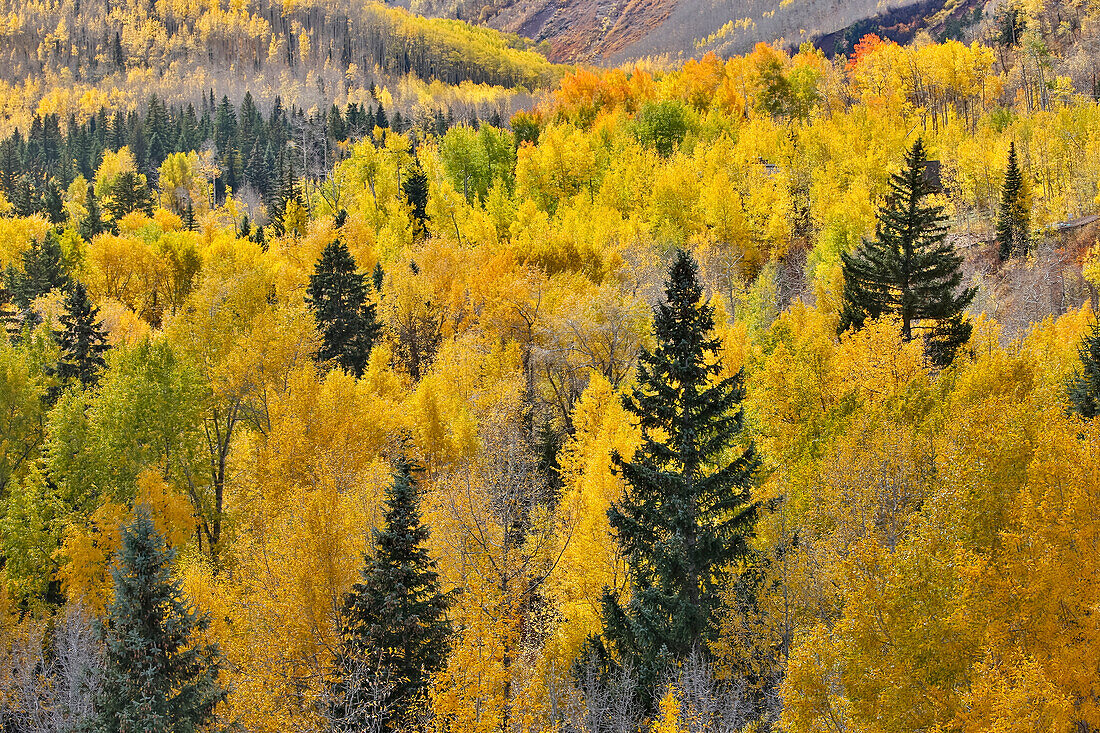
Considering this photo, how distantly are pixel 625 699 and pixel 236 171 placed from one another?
347 feet

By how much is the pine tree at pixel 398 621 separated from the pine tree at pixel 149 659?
12.5 ft

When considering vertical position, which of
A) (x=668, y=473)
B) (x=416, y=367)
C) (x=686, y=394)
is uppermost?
(x=686, y=394)

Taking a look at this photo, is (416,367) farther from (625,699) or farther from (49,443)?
(625,699)

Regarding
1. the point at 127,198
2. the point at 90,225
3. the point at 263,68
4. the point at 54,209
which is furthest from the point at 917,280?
the point at 263,68

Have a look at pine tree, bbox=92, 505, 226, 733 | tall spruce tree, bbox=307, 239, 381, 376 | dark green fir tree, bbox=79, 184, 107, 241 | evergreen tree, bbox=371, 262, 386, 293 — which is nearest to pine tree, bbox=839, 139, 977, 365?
pine tree, bbox=92, 505, 226, 733

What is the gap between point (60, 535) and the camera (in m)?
32.0

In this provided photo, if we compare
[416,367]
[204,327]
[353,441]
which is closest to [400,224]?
[416,367]

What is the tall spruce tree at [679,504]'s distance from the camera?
72.2 feet

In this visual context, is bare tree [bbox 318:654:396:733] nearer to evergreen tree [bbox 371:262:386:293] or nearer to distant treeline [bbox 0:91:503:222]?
evergreen tree [bbox 371:262:386:293]

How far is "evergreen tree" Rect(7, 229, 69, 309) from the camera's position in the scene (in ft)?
180

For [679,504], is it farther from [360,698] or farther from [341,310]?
[341,310]

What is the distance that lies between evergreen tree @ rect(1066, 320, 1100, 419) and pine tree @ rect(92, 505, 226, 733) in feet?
91.6

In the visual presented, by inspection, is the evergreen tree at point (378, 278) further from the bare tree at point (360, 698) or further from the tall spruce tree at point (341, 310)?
the bare tree at point (360, 698)

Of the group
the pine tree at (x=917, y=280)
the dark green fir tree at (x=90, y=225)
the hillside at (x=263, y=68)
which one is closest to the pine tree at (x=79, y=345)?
the pine tree at (x=917, y=280)
